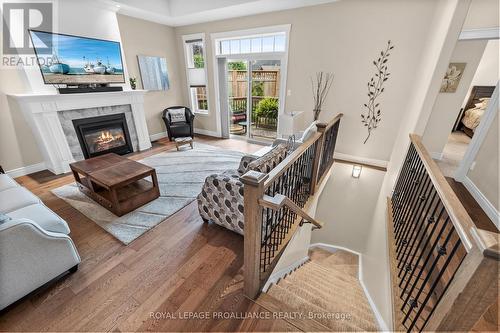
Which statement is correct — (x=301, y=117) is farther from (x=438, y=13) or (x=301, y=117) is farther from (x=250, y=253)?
(x=250, y=253)

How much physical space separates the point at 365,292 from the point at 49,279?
3248mm

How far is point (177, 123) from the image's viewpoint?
531 centimetres

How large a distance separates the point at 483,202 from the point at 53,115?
6274 millimetres

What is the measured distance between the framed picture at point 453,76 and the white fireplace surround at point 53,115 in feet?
19.9

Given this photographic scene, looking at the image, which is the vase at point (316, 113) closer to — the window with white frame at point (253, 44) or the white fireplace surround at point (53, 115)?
the window with white frame at point (253, 44)

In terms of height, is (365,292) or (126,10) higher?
(126,10)

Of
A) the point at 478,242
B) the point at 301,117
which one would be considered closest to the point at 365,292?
the point at 478,242

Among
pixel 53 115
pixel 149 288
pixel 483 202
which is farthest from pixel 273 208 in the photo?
pixel 53 115

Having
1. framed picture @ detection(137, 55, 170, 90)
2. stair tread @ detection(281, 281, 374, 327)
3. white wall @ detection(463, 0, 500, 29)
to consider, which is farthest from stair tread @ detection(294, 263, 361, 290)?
framed picture @ detection(137, 55, 170, 90)

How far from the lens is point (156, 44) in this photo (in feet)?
16.4

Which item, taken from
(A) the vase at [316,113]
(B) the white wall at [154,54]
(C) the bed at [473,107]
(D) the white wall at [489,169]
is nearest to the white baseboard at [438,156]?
(D) the white wall at [489,169]

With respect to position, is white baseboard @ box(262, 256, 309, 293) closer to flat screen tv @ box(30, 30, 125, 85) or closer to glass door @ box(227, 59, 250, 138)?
glass door @ box(227, 59, 250, 138)

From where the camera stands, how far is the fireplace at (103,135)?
12.6 feet

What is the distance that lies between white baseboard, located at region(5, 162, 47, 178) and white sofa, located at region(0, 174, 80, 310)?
2266mm
